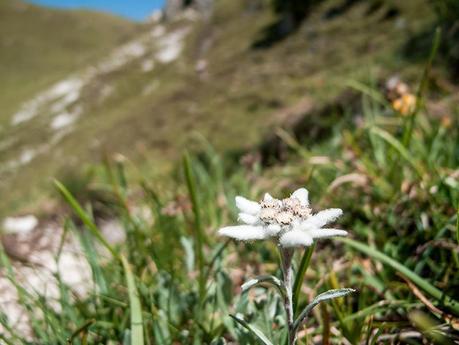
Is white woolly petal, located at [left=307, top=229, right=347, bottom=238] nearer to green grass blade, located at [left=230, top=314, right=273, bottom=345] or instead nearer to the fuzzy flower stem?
the fuzzy flower stem

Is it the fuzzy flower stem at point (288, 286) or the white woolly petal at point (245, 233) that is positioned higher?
the white woolly petal at point (245, 233)

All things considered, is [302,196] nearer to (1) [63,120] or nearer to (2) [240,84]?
(2) [240,84]

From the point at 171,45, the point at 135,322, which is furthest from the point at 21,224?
the point at 171,45

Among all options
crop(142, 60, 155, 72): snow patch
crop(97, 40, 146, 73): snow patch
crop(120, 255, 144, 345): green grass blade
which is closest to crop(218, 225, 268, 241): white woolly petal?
crop(120, 255, 144, 345): green grass blade

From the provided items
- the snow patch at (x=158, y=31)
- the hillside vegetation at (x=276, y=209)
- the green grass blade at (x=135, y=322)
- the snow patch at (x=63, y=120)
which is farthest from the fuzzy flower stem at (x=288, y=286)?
the snow patch at (x=158, y=31)

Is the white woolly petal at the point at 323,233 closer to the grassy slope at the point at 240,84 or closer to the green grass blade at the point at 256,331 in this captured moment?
the green grass blade at the point at 256,331

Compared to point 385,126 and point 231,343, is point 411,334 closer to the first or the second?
point 231,343
